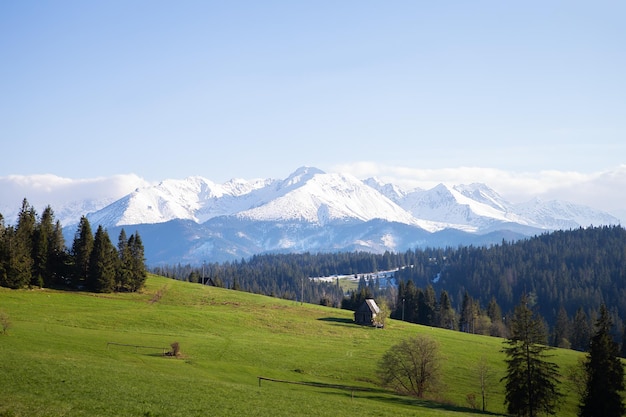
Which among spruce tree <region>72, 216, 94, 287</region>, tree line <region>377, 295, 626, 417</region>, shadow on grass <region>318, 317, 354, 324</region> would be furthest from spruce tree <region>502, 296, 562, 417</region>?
spruce tree <region>72, 216, 94, 287</region>

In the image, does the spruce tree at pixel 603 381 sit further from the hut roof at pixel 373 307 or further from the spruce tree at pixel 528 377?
the hut roof at pixel 373 307

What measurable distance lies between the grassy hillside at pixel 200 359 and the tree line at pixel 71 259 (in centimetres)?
467

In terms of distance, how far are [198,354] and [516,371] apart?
127 ft

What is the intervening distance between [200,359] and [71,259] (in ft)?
204

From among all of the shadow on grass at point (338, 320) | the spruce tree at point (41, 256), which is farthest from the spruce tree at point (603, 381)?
the spruce tree at point (41, 256)

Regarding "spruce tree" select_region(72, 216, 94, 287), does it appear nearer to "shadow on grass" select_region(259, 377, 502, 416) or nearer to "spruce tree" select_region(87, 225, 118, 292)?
"spruce tree" select_region(87, 225, 118, 292)

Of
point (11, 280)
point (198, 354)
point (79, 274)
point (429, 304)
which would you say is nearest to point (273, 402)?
point (198, 354)

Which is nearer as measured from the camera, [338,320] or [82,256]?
[82,256]

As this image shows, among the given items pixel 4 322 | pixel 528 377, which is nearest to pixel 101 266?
pixel 4 322

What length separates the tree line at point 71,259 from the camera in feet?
356

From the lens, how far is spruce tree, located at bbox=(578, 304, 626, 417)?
200 feet

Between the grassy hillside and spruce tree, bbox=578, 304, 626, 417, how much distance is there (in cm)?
1085

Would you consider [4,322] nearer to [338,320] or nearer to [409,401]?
[409,401]

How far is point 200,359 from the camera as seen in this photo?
69.2 m
